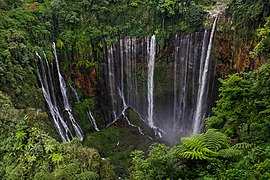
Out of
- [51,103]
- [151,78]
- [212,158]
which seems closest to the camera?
[212,158]

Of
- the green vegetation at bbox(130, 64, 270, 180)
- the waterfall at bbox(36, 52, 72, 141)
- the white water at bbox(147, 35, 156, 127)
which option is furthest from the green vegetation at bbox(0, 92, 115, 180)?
the white water at bbox(147, 35, 156, 127)

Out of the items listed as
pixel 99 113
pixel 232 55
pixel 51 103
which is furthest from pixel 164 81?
pixel 51 103

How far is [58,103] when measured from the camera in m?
15.9

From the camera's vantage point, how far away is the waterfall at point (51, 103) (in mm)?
14543

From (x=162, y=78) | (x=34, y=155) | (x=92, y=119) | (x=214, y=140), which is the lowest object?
(x=92, y=119)

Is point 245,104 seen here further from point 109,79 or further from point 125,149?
point 109,79

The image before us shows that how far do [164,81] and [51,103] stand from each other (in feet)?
24.9

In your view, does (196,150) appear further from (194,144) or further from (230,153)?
(230,153)

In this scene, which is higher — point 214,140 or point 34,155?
point 214,140

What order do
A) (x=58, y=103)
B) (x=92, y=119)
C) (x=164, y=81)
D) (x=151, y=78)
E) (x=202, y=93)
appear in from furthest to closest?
1. (x=164, y=81)
2. (x=151, y=78)
3. (x=92, y=119)
4. (x=202, y=93)
5. (x=58, y=103)

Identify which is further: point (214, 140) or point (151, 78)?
point (151, 78)

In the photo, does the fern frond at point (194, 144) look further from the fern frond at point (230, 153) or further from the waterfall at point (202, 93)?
the waterfall at point (202, 93)

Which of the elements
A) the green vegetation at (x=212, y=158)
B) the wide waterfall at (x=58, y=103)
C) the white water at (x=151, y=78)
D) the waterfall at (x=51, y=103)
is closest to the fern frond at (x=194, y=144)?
the green vegetation at (x=212, y=158)

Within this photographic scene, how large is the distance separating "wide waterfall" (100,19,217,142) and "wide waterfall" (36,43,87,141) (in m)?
2.74
